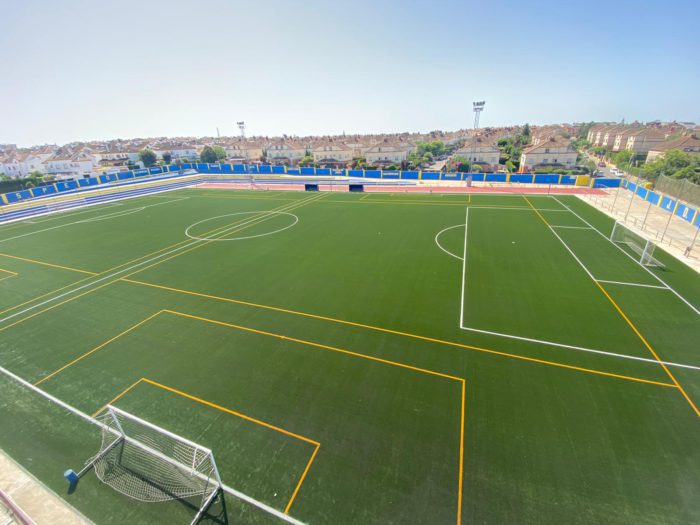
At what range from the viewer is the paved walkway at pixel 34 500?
7.18 m

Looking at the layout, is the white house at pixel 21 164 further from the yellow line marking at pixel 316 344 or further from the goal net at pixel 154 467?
the goal net at pixel 154 467

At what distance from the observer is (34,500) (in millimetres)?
→ 7598

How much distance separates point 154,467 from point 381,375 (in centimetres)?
728

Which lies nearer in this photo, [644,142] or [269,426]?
[269,426]

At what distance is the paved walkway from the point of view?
23.6ft

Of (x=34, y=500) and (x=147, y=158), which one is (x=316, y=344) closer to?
(x=34, y=500)

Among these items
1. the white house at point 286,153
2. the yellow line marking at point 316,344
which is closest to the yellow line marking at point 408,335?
the yellow line marking at point 316,344

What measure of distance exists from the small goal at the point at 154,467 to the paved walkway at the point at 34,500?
59 cm

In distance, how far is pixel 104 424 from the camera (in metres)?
9.45

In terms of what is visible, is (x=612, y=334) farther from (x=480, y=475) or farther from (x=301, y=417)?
(x=301, y=417)

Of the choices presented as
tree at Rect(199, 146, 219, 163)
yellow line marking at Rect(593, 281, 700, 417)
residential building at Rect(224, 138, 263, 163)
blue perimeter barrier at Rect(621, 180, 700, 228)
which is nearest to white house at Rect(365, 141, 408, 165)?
residential building at Rect(224, 138, 263, 163)

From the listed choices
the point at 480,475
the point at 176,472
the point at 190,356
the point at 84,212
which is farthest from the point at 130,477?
the point at 84,212

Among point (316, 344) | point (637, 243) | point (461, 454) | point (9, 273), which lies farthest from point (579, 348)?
point (9, 273)

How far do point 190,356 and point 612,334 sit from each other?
59.0 feet
